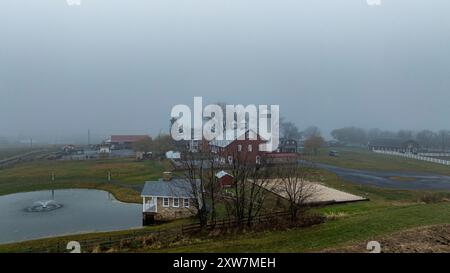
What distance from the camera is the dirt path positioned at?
8.32m

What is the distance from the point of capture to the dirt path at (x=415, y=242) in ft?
27.3

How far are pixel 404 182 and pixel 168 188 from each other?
1006 inches

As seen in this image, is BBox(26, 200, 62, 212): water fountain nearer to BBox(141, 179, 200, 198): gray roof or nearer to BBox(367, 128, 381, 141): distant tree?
BBox(141, 179, 200, 198): gray roof

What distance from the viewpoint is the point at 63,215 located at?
→ 70.5 feet

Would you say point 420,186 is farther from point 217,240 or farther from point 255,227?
point 217,240

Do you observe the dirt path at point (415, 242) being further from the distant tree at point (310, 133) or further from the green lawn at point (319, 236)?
the distant tree at point (310, 133)

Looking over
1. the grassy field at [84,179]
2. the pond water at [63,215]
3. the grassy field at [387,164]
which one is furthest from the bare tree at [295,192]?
the grassy field at [387,164]

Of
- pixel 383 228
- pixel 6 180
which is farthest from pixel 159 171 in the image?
pixel 383 228

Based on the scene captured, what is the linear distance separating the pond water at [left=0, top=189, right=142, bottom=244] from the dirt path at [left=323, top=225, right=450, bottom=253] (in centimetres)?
1389

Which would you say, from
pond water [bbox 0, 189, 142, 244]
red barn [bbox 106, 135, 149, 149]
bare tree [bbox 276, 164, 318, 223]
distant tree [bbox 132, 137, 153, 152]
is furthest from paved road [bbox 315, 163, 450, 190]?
red barn [bbox 106, 135, 149, 149]

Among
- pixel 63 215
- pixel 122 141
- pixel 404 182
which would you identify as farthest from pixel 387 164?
pixel 122 141

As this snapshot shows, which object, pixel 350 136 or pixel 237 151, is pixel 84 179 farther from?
pixel 350 136

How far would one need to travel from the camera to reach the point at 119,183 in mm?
32750
